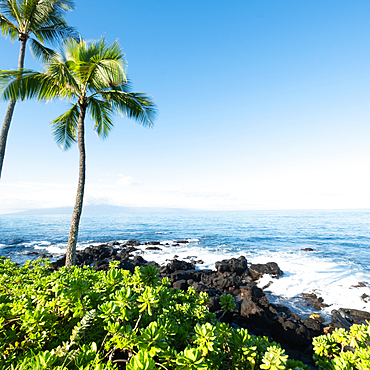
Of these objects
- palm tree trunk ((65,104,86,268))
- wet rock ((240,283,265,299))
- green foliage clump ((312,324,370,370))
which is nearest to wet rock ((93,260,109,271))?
palm tree trunk ((65,104,86,268))

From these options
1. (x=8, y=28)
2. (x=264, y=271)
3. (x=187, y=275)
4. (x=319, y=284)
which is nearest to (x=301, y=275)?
(x=319, y=284)

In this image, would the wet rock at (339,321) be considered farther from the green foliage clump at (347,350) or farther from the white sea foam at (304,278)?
the green foliage clump at (347,350)

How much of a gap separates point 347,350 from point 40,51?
1536cm

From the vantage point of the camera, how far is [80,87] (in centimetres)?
826

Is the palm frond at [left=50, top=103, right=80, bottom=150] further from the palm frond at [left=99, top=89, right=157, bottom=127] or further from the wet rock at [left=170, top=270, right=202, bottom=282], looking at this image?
the wet rock at [left=170, top=270, right=202, bottom=282]

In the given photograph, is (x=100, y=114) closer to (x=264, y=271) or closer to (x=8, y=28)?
(x=8, y=28)

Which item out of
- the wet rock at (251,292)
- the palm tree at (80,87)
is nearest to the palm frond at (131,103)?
the palm tree at (80,87)

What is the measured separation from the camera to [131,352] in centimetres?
209

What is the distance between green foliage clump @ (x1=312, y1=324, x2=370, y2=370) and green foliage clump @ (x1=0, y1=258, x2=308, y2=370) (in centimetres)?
35

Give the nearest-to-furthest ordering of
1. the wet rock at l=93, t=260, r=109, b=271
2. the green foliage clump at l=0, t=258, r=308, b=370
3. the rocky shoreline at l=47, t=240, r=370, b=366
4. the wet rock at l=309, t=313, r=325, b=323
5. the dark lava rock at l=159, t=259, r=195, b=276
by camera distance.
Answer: the green foliage clump at l=0, t=258, r=308, b=370, the rocky shoreline at l=47, t=240, r=370, b=366, the wet rock at l=309, t=313, r=325, b=323, the dark lava rock at l=159, t=259, r=195, b=276, the wet rock at l=93, t=260, r=109, b=271

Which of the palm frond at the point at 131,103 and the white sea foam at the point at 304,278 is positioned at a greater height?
the palm frond at the point at 131,103

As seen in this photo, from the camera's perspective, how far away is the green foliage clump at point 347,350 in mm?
1967

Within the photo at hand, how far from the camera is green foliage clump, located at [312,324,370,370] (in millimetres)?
1967

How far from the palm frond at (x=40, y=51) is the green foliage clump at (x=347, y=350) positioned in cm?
1473
